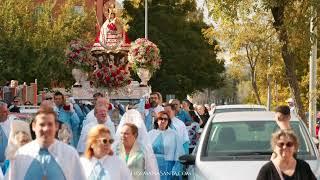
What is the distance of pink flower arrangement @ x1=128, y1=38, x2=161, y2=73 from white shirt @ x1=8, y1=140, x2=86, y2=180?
58.5 ft

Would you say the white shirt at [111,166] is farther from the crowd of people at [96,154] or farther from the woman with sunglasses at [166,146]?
the woman with sunglasses at [166,146]

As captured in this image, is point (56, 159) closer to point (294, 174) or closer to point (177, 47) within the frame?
point (294, 174)

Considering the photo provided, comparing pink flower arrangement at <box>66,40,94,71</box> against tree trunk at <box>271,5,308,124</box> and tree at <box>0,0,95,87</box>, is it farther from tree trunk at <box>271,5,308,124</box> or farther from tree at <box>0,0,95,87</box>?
tree at <box>0,0,95,87</box>

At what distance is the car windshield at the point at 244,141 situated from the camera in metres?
10.5

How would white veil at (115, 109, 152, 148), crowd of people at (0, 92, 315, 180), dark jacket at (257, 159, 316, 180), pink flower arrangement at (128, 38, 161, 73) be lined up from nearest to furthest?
dark jacket at (257, 159, 316, 180), crowd of people at (0, 92, 315, 180), white veil at (115, 109, 152, 148), pink flower arrangement at (128, 38, 161, 73)

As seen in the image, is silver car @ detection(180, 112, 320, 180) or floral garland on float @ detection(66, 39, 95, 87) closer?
silver car @ detection(180, 112, 320, 180)

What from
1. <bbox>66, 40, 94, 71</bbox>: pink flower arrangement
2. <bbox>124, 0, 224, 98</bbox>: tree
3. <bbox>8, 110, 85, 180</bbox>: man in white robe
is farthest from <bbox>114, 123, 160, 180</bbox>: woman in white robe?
<bbox>124, 0, 224, 98</bbox>: tree

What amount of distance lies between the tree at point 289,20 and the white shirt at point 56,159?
12.8 metres

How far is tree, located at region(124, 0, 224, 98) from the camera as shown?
61406 millimetres

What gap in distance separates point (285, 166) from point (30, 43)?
31589 mm

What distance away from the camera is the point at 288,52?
2017 cm

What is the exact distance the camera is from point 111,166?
793 centimetres

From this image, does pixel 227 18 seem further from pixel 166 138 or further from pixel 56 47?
pixel 56 47

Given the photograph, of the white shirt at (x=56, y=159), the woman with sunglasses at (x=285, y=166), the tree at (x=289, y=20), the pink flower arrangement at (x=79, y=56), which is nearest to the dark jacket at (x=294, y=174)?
the woman with sunglasses at (x=285, y=166)
